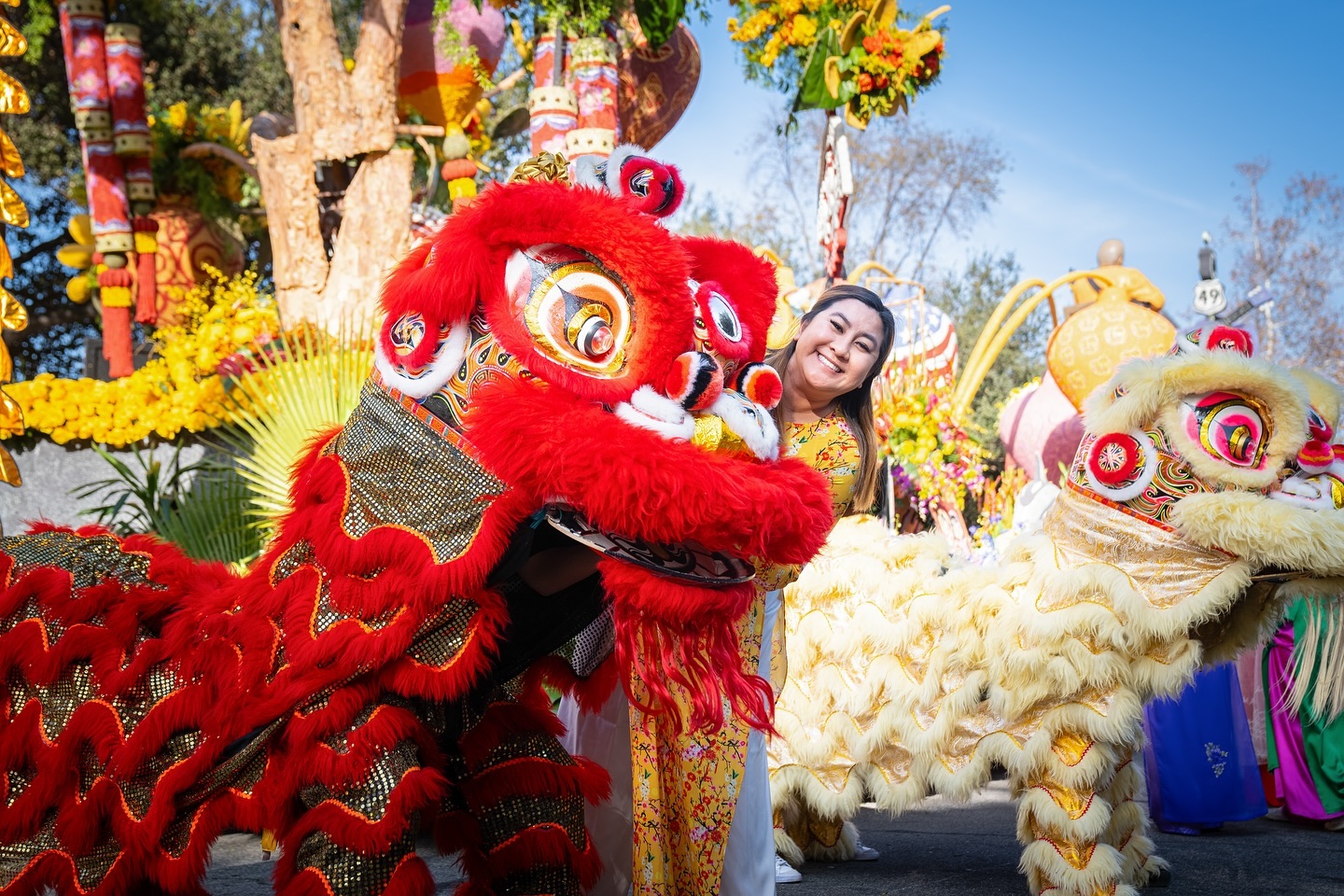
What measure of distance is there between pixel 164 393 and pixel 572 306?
584 cm

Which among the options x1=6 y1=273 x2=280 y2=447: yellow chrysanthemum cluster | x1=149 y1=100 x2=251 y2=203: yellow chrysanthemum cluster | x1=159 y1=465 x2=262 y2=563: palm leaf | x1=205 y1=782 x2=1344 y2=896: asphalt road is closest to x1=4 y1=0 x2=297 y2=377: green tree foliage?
x1=149 y1=100 x2=251 y2=203: yellow chrysanthemum cluster

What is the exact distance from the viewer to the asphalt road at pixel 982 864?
11.7ft

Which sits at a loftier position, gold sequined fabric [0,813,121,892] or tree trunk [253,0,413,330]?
tree trunk [253,0,413,330]

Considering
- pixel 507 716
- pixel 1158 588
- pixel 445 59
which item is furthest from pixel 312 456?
pixel 445 59

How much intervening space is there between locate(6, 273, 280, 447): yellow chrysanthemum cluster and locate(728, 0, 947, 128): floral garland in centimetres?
426

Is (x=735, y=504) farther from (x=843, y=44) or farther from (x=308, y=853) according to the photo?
(x=843, y=44)

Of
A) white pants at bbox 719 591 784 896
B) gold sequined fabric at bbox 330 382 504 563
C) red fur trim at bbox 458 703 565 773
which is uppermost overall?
gold sequined fabric at bbox 330 382 504 563

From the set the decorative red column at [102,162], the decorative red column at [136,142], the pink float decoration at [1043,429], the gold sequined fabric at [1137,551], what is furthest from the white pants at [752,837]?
the decorative red column at [136,142]

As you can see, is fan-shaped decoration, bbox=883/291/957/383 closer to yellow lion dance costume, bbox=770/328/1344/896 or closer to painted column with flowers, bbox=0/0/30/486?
yellow lion dance costume, bbox=770/328/1344/896

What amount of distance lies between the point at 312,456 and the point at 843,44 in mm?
6931

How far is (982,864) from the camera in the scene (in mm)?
3936

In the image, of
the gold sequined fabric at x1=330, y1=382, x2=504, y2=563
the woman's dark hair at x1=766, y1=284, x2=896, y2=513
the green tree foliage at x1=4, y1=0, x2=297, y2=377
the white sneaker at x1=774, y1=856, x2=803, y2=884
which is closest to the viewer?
the gold sequined fabric at x1=330, y1=382, x2=504, y2=563

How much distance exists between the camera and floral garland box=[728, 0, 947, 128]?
8.12 metres

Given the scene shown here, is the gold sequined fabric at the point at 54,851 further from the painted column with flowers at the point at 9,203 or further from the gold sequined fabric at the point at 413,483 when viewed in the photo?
the painted column with flowers at the point at 9,203
